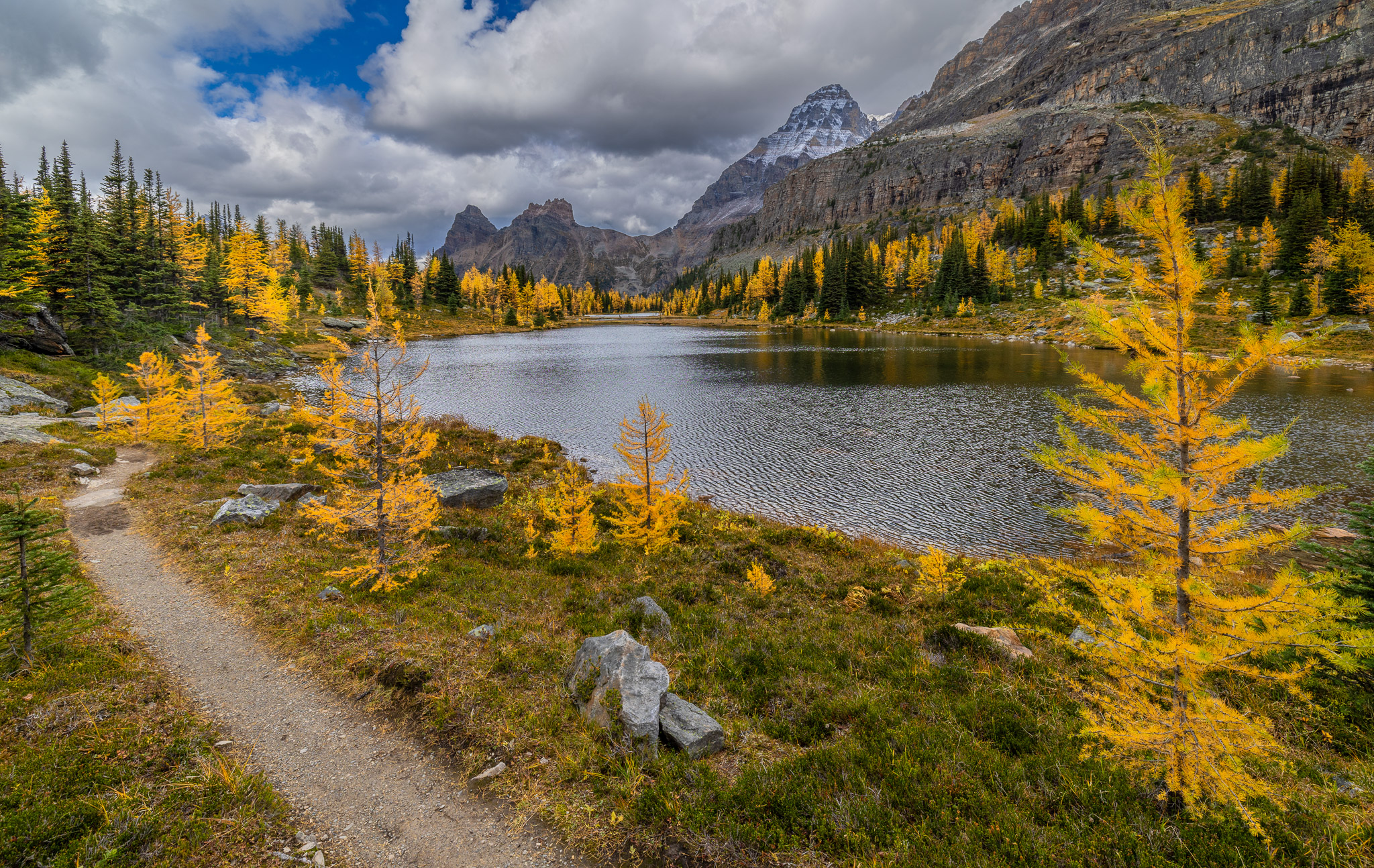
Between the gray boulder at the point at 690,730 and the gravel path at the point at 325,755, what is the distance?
85.2 inches

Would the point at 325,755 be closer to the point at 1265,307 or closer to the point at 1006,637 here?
the point at 1006,637

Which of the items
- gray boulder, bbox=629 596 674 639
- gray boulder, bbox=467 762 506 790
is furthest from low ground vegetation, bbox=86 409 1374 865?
gray boulder, bbox=629 596 674 639

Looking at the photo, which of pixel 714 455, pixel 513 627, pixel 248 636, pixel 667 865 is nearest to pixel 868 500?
pixel 714 455

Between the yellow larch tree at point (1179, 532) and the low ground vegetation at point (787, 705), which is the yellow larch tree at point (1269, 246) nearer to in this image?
the low ground vegetation at point (787, 705)

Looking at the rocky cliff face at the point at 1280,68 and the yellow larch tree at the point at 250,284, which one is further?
the rocky cliff face at the point at 1280,68

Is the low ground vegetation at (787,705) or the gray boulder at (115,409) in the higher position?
the gray boulder at (115,409)

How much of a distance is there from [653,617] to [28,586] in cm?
1119

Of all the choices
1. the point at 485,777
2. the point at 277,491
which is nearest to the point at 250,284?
the point at 277,491

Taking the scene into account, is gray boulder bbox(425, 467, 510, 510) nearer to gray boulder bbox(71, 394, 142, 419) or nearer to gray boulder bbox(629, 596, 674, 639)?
gray boulder bbox(629, 596, 674, 639)

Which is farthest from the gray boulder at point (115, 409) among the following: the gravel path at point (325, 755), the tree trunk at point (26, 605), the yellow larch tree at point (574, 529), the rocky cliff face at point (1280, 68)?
the rocky cliff face at point (1280, 68)

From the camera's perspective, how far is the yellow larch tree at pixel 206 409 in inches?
979

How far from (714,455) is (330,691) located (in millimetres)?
23624

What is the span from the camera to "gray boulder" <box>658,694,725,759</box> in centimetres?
808

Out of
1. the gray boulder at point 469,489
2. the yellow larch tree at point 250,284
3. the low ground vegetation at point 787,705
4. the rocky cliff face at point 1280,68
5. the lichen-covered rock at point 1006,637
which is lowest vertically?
the lichen-covered rock at point 1006,637
